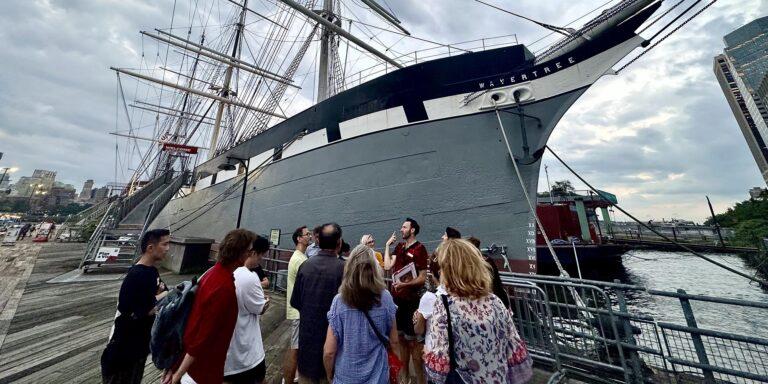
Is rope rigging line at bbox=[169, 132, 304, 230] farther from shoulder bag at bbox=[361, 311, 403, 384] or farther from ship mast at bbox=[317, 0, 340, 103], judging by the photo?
shoulder bag at bbox=[361, 311, 403, 384]

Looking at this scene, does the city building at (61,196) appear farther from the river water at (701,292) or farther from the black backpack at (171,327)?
the river water at (701,292)

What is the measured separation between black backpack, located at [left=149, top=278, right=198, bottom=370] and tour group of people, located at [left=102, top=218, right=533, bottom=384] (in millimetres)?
50

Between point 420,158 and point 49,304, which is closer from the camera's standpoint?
point 49,304

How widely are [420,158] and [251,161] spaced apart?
713 cm

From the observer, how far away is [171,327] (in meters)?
1.57

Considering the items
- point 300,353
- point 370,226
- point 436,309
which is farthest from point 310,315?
point 370,226

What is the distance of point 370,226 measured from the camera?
6.58 m

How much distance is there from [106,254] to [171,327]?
1008 centimetres

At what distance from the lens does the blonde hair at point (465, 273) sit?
150cm

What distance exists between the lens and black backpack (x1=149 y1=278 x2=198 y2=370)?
5.06 ft

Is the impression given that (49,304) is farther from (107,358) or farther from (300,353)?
(300,353)

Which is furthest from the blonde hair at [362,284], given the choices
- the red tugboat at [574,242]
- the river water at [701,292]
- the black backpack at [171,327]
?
the red tugboat at [574,242]

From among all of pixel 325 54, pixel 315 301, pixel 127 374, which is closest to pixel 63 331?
pixel 127 374

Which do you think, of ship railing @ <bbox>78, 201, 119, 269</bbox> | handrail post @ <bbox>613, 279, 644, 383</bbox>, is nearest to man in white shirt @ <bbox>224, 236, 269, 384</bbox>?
handrail post @ <bbox>613, 279, 644, 383</bbox>
